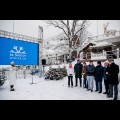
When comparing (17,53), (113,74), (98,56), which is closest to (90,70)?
(113,74)

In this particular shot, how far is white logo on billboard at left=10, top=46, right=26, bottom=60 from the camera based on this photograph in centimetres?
1479

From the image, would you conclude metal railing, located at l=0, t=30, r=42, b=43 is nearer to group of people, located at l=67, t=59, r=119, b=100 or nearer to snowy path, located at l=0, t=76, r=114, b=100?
snowy path, located at l=0, t=76, r=114, b=100

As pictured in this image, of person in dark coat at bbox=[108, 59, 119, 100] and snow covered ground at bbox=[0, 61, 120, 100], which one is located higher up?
person in dark coat at bbox=[108, 59, 119, 100]

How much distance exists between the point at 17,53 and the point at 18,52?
0.15 meters

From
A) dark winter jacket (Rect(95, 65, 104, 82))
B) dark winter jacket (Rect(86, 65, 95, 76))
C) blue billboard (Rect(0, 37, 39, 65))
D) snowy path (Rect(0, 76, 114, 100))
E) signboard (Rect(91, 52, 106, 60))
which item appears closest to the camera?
snowy path (Rect(0, 76, 114, 100))

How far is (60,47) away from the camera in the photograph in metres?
40.4

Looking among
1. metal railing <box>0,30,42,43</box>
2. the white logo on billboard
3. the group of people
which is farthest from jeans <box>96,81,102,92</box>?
metal railing <box>0,30,42,43</box>

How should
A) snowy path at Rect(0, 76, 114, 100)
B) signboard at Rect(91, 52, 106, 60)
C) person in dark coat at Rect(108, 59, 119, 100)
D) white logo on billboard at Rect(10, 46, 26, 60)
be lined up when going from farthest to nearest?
signboard at Rect(91, 52, 106, 60), white logo on billboard at Rect(10, 46, 26, 60), snowy path at Rect(0, 76, 114, 100), person in dark coat at Rect(108, 59, 119, 100)

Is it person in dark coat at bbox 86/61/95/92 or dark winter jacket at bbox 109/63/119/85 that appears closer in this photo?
dark winter jacket at bbox 109/63/119/85

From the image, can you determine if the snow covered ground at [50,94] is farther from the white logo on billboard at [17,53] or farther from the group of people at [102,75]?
the white logo on billboard at [17,53]
